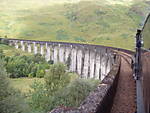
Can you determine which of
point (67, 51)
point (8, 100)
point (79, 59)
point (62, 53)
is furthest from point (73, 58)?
point (8, 100)

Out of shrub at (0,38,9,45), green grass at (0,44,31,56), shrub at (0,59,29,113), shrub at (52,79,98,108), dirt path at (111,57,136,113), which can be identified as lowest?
green grass at (0,44,31,56)

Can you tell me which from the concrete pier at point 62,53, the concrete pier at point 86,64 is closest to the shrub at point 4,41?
the concrete pier at point 62,53

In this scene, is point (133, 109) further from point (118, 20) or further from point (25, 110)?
point (118, 20)

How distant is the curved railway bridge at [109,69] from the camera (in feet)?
19.1

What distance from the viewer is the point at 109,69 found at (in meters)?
34.8

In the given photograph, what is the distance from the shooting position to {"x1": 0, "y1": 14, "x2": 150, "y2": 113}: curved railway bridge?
583 cm

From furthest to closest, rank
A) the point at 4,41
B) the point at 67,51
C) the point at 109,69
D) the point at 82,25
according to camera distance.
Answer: the point at 82,25, the point at 4,41, the point at 67,51, the point at 109,69

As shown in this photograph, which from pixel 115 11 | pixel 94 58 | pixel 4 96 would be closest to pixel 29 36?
pixel 115 11

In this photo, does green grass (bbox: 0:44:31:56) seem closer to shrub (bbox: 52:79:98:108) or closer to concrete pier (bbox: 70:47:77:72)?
concrete pier (bbox: 70:47:77:72)

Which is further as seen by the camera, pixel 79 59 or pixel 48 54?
pixel 48 54

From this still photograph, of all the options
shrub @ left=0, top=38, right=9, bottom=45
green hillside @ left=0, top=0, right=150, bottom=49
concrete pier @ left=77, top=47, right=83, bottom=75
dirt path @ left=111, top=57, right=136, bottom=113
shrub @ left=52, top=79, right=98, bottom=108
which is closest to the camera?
dirt path @ left=111, top=57, right=136, bottom=113

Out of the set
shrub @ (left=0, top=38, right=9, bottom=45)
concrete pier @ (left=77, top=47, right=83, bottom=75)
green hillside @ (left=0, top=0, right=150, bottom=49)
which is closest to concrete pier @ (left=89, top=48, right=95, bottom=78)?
concrete pier @ (left=77, top=47, right=83, bottom=75)

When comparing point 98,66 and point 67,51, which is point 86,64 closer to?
point 98,66

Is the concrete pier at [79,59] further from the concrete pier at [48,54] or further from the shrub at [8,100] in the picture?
the shrub at [8,100]
